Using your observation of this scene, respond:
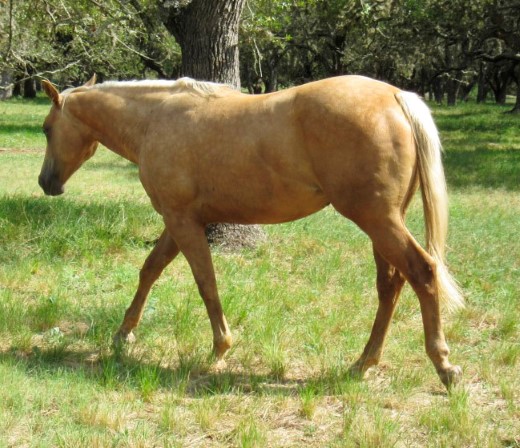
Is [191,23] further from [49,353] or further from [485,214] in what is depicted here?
[485,214]

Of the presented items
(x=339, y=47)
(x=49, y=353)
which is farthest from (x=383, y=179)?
(x=339, y=47)

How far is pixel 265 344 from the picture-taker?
183 inches

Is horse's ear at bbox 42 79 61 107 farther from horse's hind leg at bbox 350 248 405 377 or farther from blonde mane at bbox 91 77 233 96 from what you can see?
horse's hind leg at bbox 350 248 405 377

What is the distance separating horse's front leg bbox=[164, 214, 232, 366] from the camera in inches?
176

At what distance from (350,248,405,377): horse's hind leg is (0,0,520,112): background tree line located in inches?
149

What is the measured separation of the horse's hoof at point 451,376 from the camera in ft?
12.9

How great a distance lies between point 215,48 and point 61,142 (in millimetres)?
2766

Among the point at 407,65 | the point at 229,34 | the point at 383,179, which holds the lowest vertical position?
the point at 407,65

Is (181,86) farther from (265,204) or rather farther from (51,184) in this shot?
(51,184)

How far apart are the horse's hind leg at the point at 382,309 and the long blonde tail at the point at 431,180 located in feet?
1.07

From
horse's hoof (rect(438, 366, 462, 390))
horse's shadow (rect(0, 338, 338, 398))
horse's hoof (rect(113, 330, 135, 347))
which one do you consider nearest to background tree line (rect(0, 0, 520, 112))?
horse's hoof (rect(113, 330, 135, 347))

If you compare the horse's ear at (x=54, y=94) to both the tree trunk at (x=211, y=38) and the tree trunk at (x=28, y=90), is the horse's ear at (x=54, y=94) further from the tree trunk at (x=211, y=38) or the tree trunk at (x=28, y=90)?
the tree trunk at (x=28, y=90)

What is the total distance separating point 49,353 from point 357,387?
2.14 m

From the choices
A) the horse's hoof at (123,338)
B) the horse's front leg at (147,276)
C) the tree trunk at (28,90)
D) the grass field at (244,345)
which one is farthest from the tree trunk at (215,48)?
the tree trunk at (28,90)
